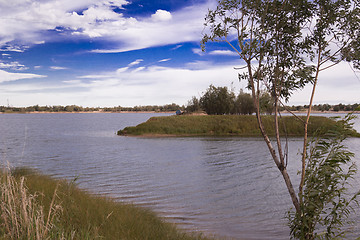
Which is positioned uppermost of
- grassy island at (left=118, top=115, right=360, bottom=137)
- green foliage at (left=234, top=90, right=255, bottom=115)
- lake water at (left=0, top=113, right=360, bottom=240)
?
green foliage at (left=234, top=90, right=255, bottom=115)

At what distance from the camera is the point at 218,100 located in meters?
65.2

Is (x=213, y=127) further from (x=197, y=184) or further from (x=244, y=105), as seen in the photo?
(x=197, y=184)

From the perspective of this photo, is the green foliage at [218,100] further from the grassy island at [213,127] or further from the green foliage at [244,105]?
the grassy island at [213,127]

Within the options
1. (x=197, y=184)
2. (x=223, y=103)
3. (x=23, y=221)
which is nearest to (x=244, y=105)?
(x=223, y=103)

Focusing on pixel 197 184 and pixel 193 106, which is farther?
pixel 193 106

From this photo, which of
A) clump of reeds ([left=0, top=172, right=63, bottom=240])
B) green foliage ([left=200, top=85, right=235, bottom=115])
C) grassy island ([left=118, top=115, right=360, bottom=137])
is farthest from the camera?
green foliage ([left=200, top=85, right=235, bottom=115])

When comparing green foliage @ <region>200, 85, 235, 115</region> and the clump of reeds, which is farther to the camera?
green foliage @ <region>200, 85, 235, 115</region>

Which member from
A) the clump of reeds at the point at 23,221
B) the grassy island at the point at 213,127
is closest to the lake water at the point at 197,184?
the clump of reeds at the point at 23,221

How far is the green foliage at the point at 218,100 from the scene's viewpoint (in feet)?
214

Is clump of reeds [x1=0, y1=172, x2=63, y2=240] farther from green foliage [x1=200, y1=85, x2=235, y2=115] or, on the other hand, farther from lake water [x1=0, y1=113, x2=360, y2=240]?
green foliage [x1=200, y1=85, x2=235, y2=115]

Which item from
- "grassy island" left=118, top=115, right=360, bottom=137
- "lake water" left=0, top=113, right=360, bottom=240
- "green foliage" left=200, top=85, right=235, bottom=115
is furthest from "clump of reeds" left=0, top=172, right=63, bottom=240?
"green foliage" left=200, top=85, right=235, bottom=115

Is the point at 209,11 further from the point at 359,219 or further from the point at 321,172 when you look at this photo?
the point at 359,219

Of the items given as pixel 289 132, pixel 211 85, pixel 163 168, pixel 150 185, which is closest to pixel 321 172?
pixel 150 185

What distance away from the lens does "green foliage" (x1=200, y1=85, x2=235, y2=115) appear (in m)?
65.2
